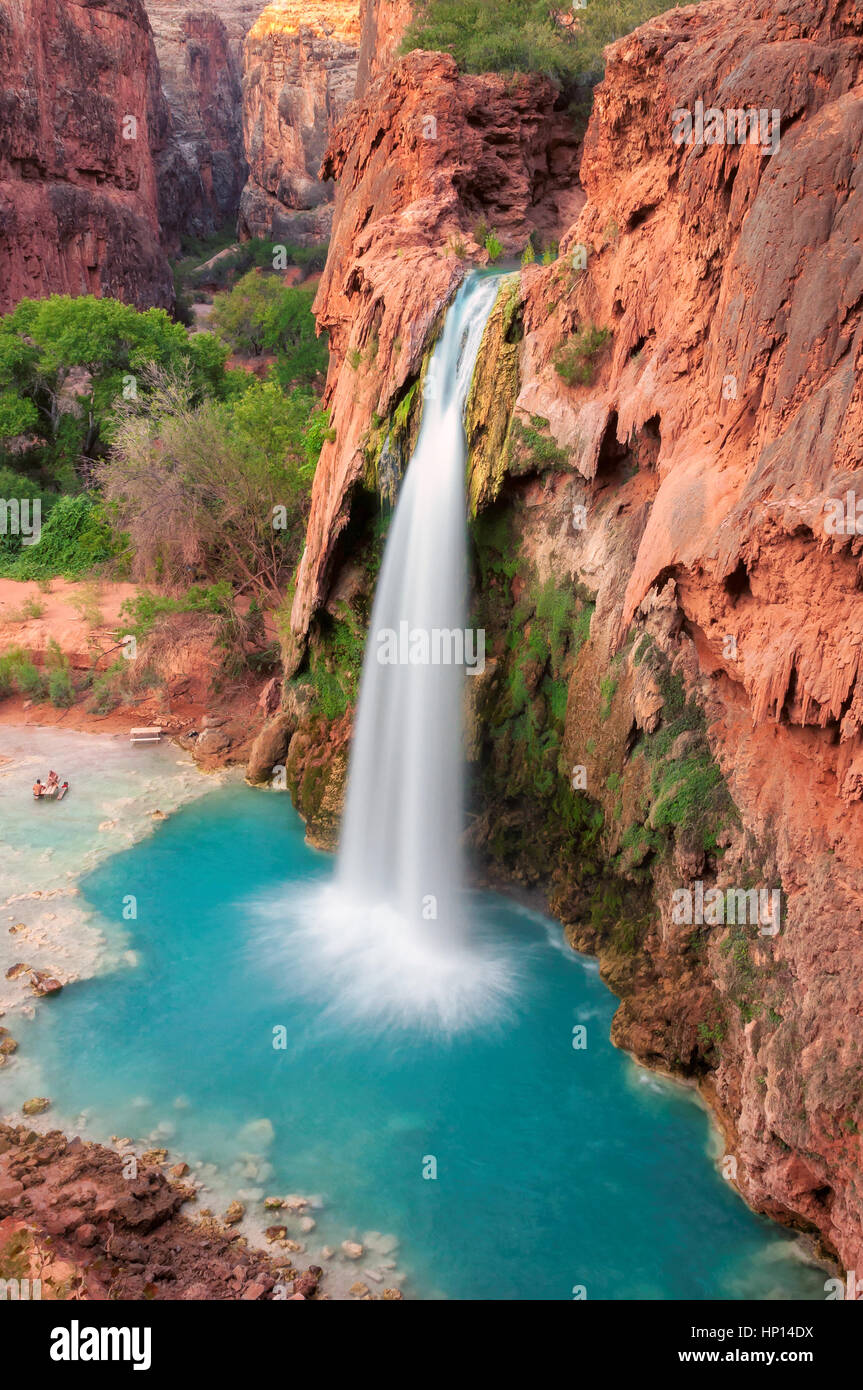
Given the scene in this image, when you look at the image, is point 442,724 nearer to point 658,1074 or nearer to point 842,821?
point 658,1074

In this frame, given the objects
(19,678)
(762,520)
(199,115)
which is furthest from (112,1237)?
(199,115)

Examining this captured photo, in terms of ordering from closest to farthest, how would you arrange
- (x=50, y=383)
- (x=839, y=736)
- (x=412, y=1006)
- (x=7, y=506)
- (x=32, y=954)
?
(x=839, y=736)
(x=412, y=1006)
(x=32, y=954)
(x=7, y=506)
(x=50, y=383)

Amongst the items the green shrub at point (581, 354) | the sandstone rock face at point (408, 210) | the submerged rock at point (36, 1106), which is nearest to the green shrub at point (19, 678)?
the sandstone rock face at point (408, 210)

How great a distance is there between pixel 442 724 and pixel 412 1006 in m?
4.02

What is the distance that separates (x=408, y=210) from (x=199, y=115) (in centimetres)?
5575

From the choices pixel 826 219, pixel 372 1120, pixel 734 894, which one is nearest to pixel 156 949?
pixel 372 1120

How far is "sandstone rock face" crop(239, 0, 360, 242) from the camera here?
181 feet

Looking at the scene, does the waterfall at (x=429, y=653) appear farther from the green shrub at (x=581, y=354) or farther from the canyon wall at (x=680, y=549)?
the green shrub at (x=581, y=354)

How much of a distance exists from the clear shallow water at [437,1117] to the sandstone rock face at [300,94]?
53.2 m

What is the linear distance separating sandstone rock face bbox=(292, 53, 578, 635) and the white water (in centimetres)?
90

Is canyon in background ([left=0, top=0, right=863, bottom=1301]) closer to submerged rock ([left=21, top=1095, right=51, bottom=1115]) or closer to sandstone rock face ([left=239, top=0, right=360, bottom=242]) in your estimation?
submerged rock ([left=21, top=1095, right=51, bottom=1115])

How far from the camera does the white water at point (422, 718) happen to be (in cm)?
1323

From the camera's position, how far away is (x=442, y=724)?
13.6 metres

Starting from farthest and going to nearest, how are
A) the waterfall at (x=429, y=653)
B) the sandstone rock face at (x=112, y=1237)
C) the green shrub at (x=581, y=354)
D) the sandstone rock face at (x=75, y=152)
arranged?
the sandstone rock face at (x=75, y=152) → the waterfall at (x=429, y=653) → the green shrub at (x=581, y=354) → the sandstone rock face at (x=112, y=1237)
